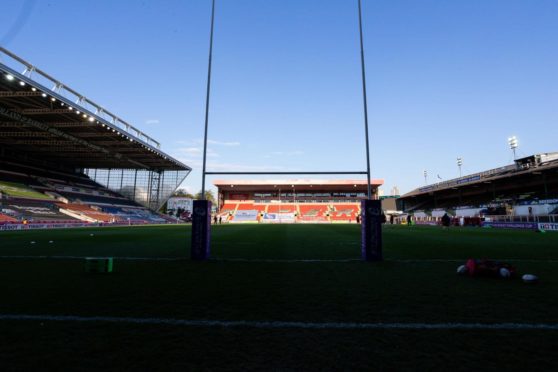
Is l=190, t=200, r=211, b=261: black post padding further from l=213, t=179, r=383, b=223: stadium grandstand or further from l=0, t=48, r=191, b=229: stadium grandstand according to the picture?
l=213, t=179, r=383, b=223: stadium grandstand

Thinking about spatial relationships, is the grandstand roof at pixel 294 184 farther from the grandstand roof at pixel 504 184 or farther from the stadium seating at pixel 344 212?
the grandstand roof at pixel 504 184

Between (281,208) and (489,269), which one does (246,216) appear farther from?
(489,269)

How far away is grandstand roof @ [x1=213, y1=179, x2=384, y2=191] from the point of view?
2501 inches

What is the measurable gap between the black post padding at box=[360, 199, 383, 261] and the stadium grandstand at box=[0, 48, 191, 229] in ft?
82.4

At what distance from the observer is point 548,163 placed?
96.9ft

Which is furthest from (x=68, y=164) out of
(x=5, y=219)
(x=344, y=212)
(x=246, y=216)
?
(x=344, y=212)

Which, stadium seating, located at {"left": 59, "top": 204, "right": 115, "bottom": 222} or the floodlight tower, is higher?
the floodlight tower

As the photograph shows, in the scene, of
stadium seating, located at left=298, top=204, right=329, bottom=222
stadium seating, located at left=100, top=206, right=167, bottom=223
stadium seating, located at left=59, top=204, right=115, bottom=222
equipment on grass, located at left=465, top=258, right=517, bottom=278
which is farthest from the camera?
stadium seating, located at left=298, top=204, right=329, bottom=222

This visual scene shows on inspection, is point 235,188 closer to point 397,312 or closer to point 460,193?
point 460,193

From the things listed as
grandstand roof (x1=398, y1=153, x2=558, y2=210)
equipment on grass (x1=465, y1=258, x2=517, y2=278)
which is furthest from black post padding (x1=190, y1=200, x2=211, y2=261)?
grandstand roof (x1=398, y1=153, x2=558, y2=210)

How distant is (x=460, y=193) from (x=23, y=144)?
6171 cm

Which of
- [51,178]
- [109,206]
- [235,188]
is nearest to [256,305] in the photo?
[109,206]

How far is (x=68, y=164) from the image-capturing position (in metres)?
48.8

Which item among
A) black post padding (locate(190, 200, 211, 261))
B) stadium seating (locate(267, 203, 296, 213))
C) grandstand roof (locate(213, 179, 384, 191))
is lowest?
black post padding (locate(190, 200, 211, 261))
